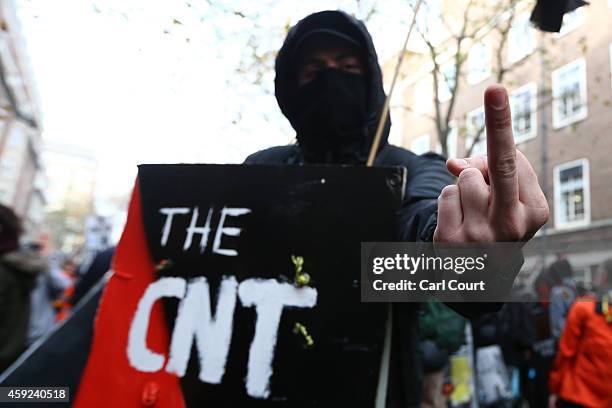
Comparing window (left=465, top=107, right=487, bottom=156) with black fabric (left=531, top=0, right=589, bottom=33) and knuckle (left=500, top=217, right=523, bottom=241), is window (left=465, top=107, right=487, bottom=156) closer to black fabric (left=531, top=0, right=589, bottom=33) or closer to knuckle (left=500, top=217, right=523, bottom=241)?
black fabric (left=531, top=0, right=589, bottom=33)

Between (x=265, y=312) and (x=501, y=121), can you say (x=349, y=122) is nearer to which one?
(x=265, y=312)

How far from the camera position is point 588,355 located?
3072 mm

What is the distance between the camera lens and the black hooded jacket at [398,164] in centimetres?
122

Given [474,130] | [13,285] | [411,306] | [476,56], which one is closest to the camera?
[411,306]

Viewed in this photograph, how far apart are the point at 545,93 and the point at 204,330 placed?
207 inches

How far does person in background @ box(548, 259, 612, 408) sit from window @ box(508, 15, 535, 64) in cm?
174

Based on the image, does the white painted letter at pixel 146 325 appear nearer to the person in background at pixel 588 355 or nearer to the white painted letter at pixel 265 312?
the white painted letter at pixel 265 312

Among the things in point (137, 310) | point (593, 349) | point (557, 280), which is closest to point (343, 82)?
point (137, 310)

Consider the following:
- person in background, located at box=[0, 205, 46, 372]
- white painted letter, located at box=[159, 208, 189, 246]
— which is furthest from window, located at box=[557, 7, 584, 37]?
person in background, located at box=[0, 205, 46, 372]

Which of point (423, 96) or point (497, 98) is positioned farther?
point (423, 96)

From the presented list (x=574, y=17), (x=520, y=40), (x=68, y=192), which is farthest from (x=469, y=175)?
(x=68, y=192)

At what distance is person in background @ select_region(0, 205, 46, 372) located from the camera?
2656 millimetres

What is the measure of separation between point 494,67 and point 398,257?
3.24 metres

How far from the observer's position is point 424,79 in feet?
12.5
